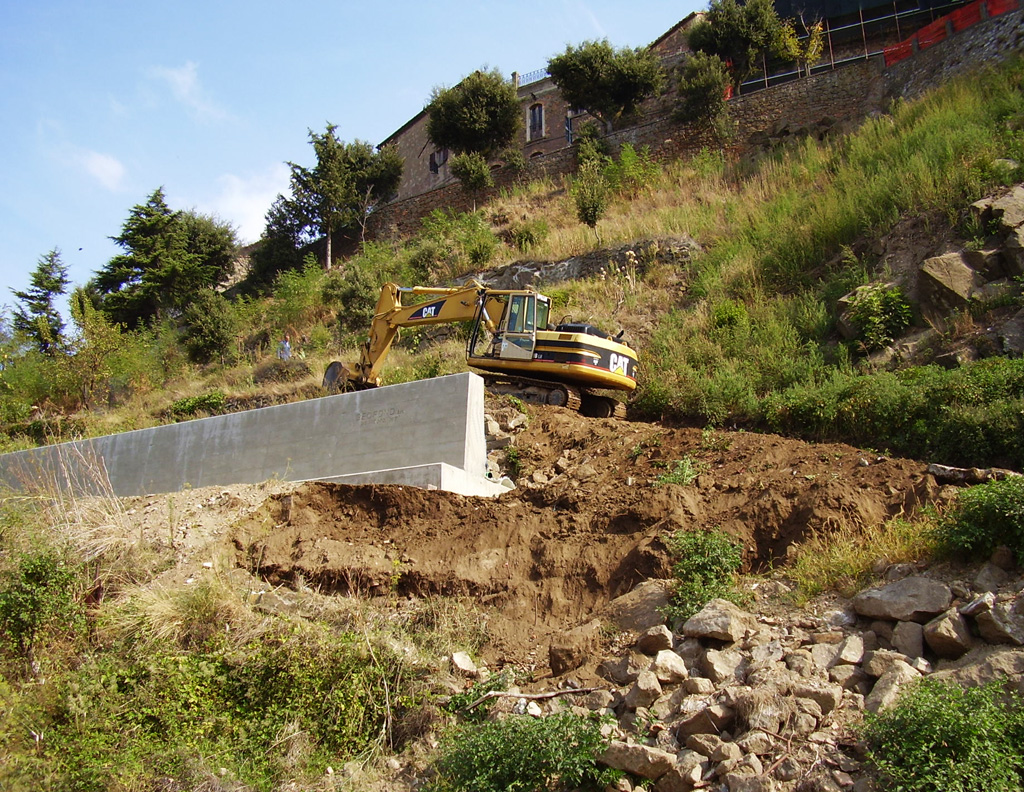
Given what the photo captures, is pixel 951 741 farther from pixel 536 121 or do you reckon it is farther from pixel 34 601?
pixel 536 121

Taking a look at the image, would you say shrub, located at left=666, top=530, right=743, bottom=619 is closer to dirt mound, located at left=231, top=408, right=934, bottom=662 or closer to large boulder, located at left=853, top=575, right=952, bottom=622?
dirt mound, located at left=231, top=408, right=934, bottom=662

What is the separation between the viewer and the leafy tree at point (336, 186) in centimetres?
3209

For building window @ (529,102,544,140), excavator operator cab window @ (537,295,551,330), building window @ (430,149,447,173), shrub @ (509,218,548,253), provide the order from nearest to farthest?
excavator operator cab window @ (537,295,551,330), shrub @ (509,218,548,253), building window @ (529,102,544,140), building window @ (430,149,447,173)

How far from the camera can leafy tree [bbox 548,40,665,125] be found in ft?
95.9

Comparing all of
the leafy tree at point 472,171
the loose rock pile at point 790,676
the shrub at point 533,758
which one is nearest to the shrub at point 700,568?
the loose rock pile at point 790,676

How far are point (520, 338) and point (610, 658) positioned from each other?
8755 mm

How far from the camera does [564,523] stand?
9.98m

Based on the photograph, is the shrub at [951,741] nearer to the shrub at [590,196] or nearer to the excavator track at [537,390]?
the excavator track at [537,390]

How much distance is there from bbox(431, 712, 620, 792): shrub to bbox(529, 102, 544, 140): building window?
32.6 meters

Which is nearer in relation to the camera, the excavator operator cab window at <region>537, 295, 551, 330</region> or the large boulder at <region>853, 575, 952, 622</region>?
the large boulder at <region>853, 575, 952, 622</region>

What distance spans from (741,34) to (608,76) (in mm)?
4518

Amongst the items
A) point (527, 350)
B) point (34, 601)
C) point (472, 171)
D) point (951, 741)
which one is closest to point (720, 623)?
point (951, 741)

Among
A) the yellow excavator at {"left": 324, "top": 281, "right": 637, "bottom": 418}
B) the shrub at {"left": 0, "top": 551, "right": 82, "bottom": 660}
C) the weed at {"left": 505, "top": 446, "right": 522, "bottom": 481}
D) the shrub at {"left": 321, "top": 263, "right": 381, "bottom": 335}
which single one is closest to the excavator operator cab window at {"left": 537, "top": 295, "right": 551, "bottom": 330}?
the yellow excavator at {"left": 324, "top": 281, "right": 637, "bottom": 418}

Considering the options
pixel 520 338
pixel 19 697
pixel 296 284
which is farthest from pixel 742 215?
pixel 19 697
